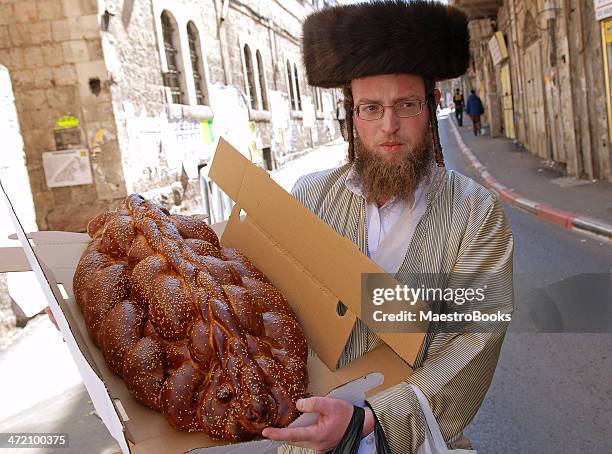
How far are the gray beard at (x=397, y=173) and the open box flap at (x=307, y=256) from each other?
41 cm

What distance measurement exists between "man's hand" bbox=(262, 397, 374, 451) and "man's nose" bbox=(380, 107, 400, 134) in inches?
40.5

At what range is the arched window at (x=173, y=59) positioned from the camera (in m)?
13.7

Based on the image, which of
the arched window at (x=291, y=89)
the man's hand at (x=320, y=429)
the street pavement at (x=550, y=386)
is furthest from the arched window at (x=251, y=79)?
the man's hand at (x=320, y=429)

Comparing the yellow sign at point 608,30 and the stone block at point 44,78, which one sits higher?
the stone block at point 44,78

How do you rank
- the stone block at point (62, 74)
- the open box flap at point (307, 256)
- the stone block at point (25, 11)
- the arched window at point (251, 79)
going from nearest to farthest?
1. the open box flap at point (307, 256)
2. the stone block at point (25, 11)
3. the stone block at point (62, 74)
4. the arched window at point (251, 79)

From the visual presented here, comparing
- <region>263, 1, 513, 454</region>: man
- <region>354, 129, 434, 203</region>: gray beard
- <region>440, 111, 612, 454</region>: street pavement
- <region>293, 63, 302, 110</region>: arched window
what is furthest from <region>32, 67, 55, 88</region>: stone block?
<region>293, 63, 302, 110</region>: arched window

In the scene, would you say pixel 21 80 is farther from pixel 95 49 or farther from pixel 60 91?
pixel 95 49

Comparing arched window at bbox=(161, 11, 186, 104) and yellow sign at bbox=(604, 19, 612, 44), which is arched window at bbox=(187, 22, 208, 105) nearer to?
arched window at bbox=(161, 11, 186, 104)

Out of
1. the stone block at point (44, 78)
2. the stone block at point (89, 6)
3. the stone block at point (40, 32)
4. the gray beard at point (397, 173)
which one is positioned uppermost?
the stone block at point (89, 6)

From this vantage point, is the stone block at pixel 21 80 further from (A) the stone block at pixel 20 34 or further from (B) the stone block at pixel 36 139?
(B) the stone block at pixel 36 139

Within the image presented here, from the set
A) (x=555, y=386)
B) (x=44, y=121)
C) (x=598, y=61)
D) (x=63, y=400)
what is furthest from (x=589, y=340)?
(x=44, y=121)

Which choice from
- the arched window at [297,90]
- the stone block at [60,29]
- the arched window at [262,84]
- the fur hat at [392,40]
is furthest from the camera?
the arched window at [297,90]

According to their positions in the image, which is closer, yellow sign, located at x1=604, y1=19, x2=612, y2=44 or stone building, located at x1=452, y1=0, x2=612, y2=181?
yellow sign, located at x1=604, y1=19, x2=612, y2=44

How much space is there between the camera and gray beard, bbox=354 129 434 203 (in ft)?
6.91
